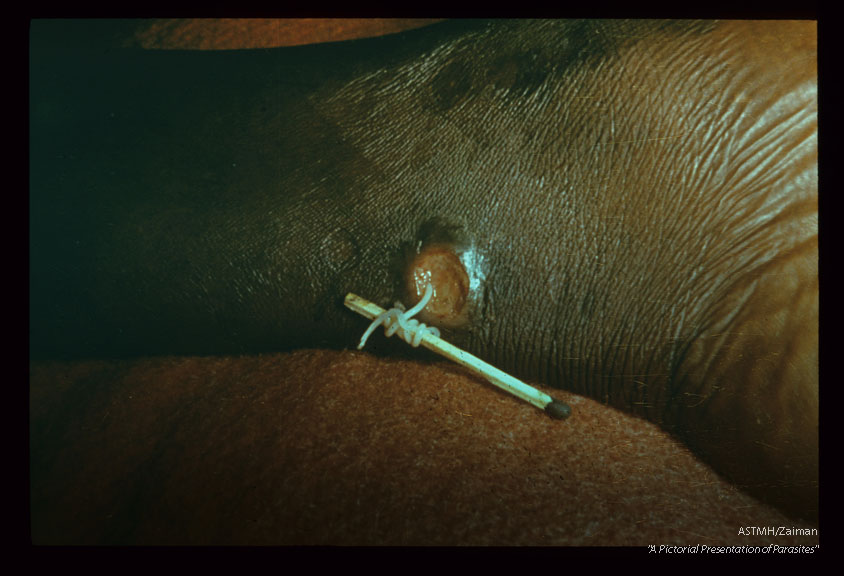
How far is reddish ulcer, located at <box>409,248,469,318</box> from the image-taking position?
1384 millimetres

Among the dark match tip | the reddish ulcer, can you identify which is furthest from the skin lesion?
the dark match tip

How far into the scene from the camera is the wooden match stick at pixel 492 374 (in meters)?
1.35

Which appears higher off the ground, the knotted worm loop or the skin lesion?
the skin lesion

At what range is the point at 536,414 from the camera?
4.52 ft

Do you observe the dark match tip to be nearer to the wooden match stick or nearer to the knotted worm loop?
the wooden match stick

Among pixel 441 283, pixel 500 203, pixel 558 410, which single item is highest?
pixel 500 203

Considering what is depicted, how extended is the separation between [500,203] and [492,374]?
505 millimetres

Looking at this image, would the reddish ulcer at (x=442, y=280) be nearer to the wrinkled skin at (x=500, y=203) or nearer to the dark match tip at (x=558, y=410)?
the wrinkled skin at (x=500, y=203)

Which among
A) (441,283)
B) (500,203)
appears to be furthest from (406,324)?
(500,203)

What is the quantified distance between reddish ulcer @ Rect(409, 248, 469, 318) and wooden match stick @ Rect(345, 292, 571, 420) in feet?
0.31

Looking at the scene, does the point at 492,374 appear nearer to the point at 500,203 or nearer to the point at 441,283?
the point at 441,283

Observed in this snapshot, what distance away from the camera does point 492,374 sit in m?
1.36

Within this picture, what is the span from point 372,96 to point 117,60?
0.86 meters

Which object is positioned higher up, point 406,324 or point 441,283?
point 441,283
